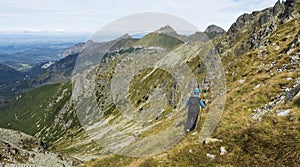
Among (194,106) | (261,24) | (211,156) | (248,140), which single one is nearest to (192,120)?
(194,106)

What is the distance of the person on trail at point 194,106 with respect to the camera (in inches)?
864

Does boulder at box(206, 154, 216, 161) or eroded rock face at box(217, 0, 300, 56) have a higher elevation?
eroded rock face at box(217, 0, 300, 56)

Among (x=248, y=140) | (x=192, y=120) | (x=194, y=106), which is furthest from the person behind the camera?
(x=192, y=120)

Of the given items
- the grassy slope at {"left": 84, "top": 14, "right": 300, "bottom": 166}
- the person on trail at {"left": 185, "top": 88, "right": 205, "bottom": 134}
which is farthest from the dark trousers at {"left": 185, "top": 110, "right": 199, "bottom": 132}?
the grassy slope at {"left": 84, "top": 14, "right": 300, "bottom": 166}

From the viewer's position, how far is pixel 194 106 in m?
22.5

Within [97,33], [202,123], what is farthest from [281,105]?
[97,33]

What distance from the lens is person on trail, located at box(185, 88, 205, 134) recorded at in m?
21.9

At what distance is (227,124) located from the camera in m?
22.9

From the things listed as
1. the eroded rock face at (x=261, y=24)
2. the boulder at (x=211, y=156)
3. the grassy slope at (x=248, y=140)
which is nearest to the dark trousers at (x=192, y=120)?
the grassy slope at (x=248, y=140)

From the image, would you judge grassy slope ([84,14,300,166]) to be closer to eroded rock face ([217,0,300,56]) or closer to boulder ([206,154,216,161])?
boulder ([206,154,216,161])

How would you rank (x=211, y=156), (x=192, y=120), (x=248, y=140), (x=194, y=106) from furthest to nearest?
(x=192, y=120), (x=194, y=106), (x=248, y=140), (x=211, y=156)

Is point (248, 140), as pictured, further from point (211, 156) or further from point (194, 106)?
point (194, 106)

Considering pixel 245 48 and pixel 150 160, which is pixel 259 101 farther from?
pixel 245 48

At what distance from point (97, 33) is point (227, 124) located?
14.5 m
